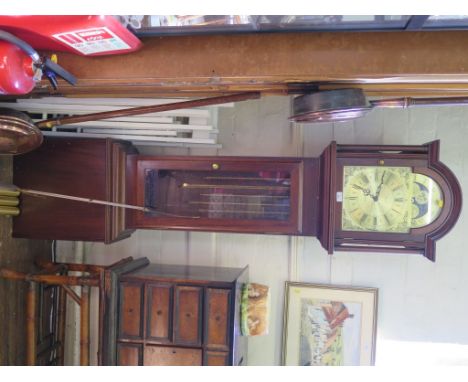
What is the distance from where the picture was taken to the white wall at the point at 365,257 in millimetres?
2074

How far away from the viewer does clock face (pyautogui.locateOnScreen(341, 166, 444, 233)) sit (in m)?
1.74

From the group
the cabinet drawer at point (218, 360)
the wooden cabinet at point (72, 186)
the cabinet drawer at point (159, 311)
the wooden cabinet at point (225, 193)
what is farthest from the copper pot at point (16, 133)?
the cabinet drawer at point (218, 360)

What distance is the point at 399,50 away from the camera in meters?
1.20

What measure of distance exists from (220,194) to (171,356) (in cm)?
75

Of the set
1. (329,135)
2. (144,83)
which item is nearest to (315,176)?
(329,135)

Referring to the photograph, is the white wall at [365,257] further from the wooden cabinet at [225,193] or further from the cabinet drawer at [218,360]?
the cabinet drawer at [218,360]

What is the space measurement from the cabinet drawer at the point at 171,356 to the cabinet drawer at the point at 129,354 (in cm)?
3

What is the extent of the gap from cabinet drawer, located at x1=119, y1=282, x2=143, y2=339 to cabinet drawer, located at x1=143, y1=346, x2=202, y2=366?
9 cm

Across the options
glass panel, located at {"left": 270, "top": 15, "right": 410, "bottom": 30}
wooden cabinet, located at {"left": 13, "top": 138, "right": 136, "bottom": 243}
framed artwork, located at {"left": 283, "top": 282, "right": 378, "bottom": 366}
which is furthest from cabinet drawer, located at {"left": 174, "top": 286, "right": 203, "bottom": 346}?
glass panel, located at {"left": 270, "top": 15, "right": 410, "bottom": 30}

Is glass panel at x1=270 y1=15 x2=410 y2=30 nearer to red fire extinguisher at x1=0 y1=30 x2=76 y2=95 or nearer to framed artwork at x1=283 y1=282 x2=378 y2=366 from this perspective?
red fire extinguisher at x1=0 y1=30 x2=76 y2=95

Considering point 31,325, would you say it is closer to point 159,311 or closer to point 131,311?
point 131,311

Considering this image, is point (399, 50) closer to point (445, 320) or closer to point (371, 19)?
point (371, 19)
